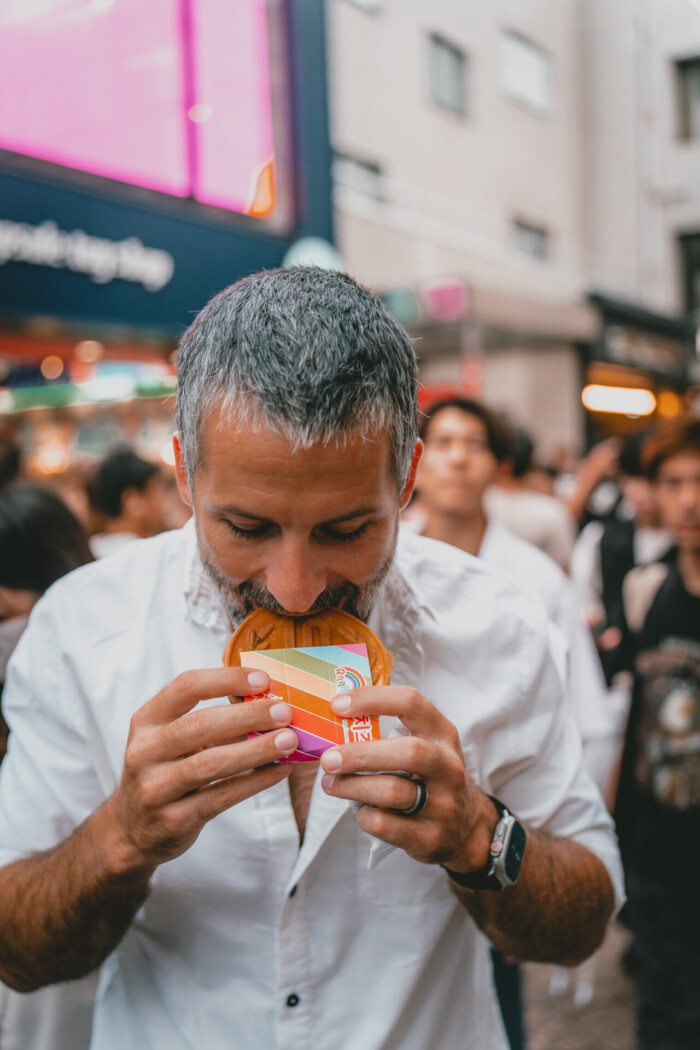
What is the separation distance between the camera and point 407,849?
1198mm

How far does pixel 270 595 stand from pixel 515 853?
1.80ft

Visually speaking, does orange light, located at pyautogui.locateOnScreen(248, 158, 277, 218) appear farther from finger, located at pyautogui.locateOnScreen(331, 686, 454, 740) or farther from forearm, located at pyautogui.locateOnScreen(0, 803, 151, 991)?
finger, located at pyautogui.locateOnScreen(331, 686, 454, 740)

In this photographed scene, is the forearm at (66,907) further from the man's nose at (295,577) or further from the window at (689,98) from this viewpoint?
the window at (689,98)

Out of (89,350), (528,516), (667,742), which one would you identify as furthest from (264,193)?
(667,742)

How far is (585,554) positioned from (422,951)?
14.6 ft

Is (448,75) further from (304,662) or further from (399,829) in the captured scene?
(399,829)

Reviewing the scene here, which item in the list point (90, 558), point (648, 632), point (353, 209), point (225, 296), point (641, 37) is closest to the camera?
point (225, 296)

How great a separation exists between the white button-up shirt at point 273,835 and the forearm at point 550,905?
0.22 feet

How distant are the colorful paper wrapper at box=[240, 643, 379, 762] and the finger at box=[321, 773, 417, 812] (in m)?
0.06

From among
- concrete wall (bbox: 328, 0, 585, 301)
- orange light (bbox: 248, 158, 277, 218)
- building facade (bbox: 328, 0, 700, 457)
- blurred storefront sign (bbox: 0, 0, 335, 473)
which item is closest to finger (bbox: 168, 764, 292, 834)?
blurred storefront sign (bbox: 0, 0, 335, 473)

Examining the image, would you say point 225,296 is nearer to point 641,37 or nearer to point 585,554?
point 585,554

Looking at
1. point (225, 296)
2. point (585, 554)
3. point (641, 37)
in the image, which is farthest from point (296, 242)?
point (641, 37)

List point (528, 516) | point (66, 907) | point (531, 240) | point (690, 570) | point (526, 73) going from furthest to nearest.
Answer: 1. point (531, 240)
2. point (526, 73)
3. point (528, 516)
4. point (690, 570)
5. point (66, 907)

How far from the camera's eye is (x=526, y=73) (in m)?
18.0
